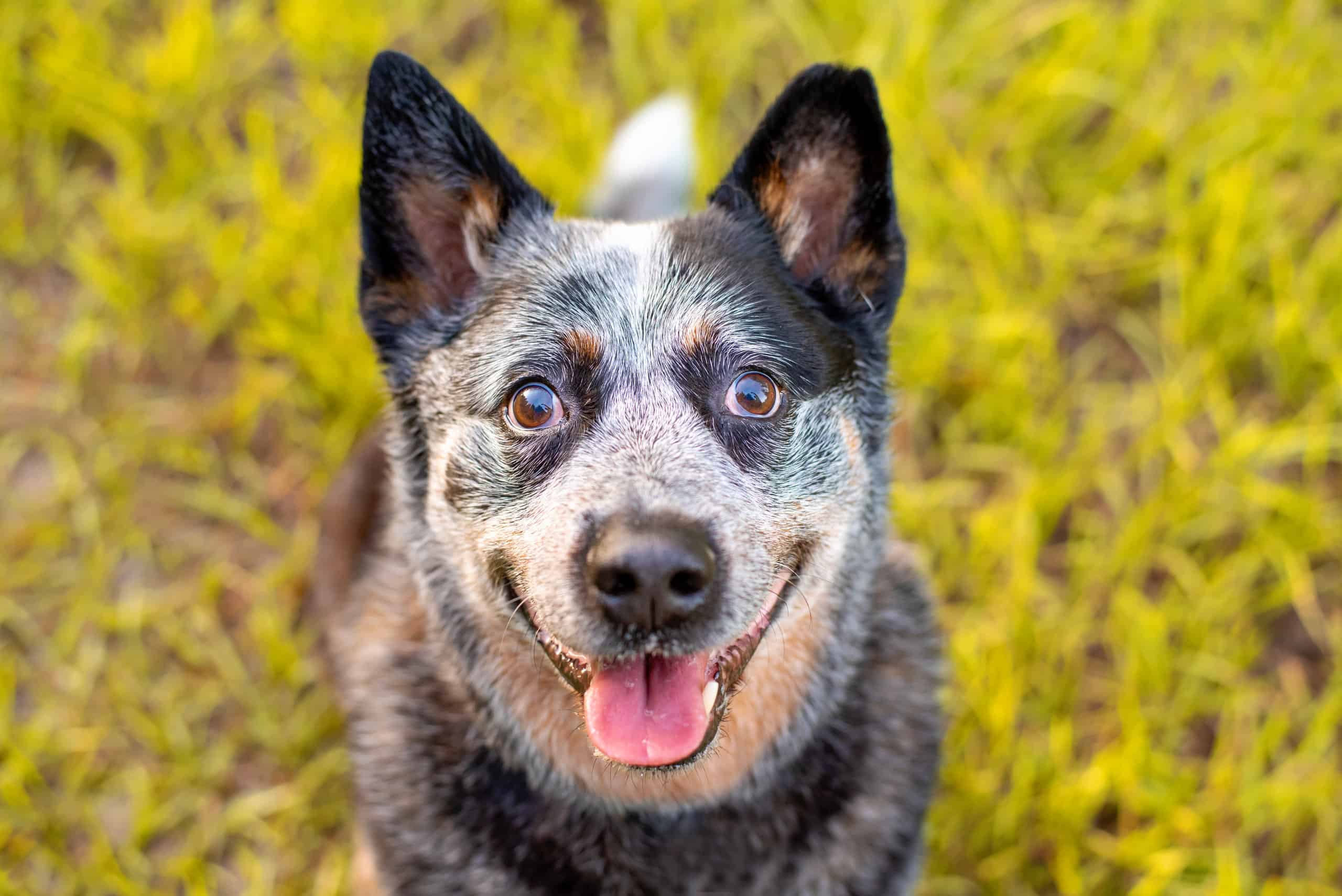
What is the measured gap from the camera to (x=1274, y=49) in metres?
4.06

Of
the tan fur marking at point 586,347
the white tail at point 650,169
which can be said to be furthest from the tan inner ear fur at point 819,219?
the white tail at point 650,169

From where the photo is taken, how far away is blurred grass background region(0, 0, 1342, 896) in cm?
317

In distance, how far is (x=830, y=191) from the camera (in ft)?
7.48

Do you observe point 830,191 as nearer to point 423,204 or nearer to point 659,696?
point 423,204

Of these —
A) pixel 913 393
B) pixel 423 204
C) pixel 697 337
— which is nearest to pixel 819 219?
pixel 697 337

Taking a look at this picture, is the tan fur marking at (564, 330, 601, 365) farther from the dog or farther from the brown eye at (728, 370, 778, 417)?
the brown eye at (728, 370, 778, 417)

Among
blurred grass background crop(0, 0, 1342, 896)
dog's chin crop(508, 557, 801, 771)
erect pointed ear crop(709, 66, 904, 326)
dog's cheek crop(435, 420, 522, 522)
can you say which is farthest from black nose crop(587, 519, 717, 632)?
blurred grass background crop(0, 0, 1342, 896)

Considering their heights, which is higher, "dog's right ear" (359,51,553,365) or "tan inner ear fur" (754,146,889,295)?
"tan inner ear fur" (754,146,889,295)

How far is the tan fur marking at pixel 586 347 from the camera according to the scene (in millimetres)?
2082

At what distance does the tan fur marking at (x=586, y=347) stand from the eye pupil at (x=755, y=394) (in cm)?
29

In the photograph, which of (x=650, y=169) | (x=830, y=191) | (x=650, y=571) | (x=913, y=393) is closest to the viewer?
(x=650, y=571)

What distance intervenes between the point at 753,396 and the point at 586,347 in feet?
1.17

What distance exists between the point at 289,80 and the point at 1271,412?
407 centimetres

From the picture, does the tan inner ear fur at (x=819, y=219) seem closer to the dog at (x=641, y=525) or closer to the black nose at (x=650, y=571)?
the dog at (x=641, y=525)
